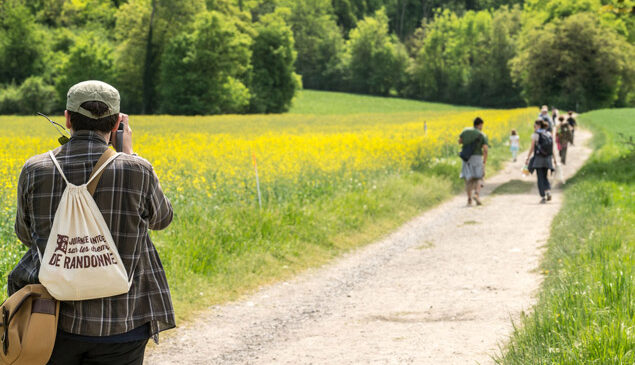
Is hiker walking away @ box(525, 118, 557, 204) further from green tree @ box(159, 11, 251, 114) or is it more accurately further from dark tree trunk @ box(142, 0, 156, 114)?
dark tree trunk @ box(142, 0, 156, 114)

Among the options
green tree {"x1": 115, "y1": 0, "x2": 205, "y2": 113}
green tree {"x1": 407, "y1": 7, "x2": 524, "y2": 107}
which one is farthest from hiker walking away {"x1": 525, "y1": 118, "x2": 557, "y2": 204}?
green tree {"x1": 407, "y1": 7, "x2": 524, "y2": 107}

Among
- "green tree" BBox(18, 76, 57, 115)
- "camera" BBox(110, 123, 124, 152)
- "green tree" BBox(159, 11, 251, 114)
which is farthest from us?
"green tree" BBox(159, 11, 251, 114)

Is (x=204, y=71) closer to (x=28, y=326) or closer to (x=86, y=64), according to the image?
(x=86, y=64)

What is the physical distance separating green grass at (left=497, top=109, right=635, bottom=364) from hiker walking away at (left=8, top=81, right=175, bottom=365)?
2.43 m

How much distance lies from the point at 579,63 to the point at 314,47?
4566cm

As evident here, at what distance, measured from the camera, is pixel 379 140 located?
68.9ft

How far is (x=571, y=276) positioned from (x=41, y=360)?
5.02 m

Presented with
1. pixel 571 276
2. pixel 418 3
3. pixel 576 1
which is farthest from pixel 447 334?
pixel 418 3

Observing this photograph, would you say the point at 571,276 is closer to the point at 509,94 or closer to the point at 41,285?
the point at 41,285

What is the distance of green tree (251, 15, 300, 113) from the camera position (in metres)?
73.2

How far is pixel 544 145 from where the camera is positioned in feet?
51.1

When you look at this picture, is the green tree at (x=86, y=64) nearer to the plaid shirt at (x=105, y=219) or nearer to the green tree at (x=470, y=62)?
the green tree at (x=470, y=62)

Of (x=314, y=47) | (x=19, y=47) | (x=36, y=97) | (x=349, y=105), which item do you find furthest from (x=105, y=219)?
(x=314, y=47)

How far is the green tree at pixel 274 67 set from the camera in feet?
240
